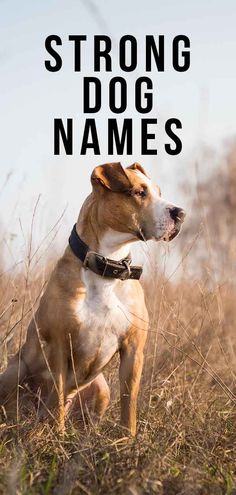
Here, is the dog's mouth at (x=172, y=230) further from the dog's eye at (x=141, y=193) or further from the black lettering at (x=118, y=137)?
the black lettering at (x=118, y=137)

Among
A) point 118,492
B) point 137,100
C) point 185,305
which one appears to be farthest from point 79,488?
point 185,305

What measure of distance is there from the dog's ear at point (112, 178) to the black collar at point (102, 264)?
35cm

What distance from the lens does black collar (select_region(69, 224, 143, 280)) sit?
480cm

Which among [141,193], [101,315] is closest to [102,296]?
[101,315]

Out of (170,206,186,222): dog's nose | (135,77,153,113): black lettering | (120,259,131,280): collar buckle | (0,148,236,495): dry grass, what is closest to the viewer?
(0,148,236,495): dry grass

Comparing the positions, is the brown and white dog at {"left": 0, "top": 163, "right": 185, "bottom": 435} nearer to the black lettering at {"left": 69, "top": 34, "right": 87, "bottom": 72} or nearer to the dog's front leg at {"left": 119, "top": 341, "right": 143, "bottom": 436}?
the dog's front leg at {"left": 119, "top": 341, "right": 143, "bottom": 436}

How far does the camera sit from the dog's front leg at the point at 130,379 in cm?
478

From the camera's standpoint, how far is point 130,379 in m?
4.83

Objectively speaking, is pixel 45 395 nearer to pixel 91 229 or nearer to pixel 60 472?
pixel 91 229

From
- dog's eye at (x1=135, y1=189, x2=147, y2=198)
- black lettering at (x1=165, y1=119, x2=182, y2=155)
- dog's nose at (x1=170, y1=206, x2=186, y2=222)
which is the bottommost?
dog's nose at (x1=170, y1=206, x2=186, y2=222)

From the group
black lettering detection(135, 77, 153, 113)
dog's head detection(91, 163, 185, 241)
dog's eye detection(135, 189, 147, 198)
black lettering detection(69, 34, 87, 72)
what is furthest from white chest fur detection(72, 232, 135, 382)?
black lettering detection(69, 34, 87, 72)

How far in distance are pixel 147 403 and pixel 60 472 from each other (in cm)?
148

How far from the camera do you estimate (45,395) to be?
5059 mm

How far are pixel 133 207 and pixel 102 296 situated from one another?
55cm
